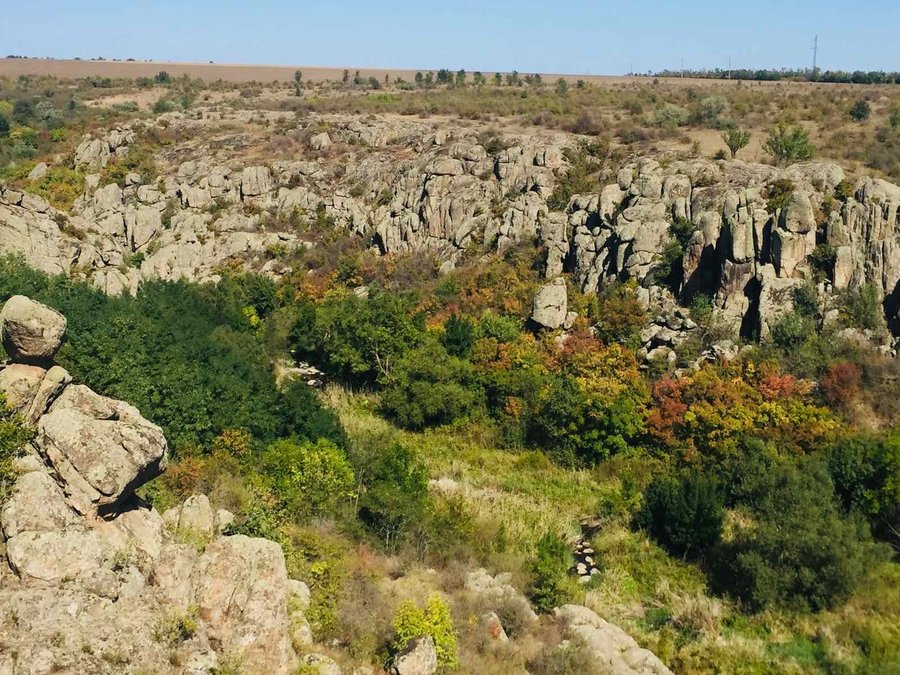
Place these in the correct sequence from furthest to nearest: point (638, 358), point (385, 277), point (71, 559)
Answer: point (385, 277) → point (638, 358) → point (71, 559)

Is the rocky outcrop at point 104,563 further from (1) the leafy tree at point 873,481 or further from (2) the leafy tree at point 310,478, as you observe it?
(1) the leafy tree at point 873,481

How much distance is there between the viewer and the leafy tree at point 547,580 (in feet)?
70.7

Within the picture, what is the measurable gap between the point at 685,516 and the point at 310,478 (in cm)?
1428

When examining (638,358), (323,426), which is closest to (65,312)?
(323,426)

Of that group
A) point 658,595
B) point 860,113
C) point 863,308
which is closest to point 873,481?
point 658,595

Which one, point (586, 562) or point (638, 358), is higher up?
point (638, 358)

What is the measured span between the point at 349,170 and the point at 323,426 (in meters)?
41.5

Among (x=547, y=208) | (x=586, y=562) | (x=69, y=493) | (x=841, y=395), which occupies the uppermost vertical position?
(x=547, y=208)

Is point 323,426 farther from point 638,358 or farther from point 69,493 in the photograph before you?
point 638,358

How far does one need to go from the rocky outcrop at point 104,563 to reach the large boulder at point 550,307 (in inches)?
1094

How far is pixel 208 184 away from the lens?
6406 cm

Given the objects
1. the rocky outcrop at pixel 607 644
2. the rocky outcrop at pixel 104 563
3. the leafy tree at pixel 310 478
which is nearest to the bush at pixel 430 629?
the rocky outcrop at pixel 104 563

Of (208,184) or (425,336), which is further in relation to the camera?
(208,184)

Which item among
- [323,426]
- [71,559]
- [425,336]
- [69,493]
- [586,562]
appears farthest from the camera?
[425,336]
